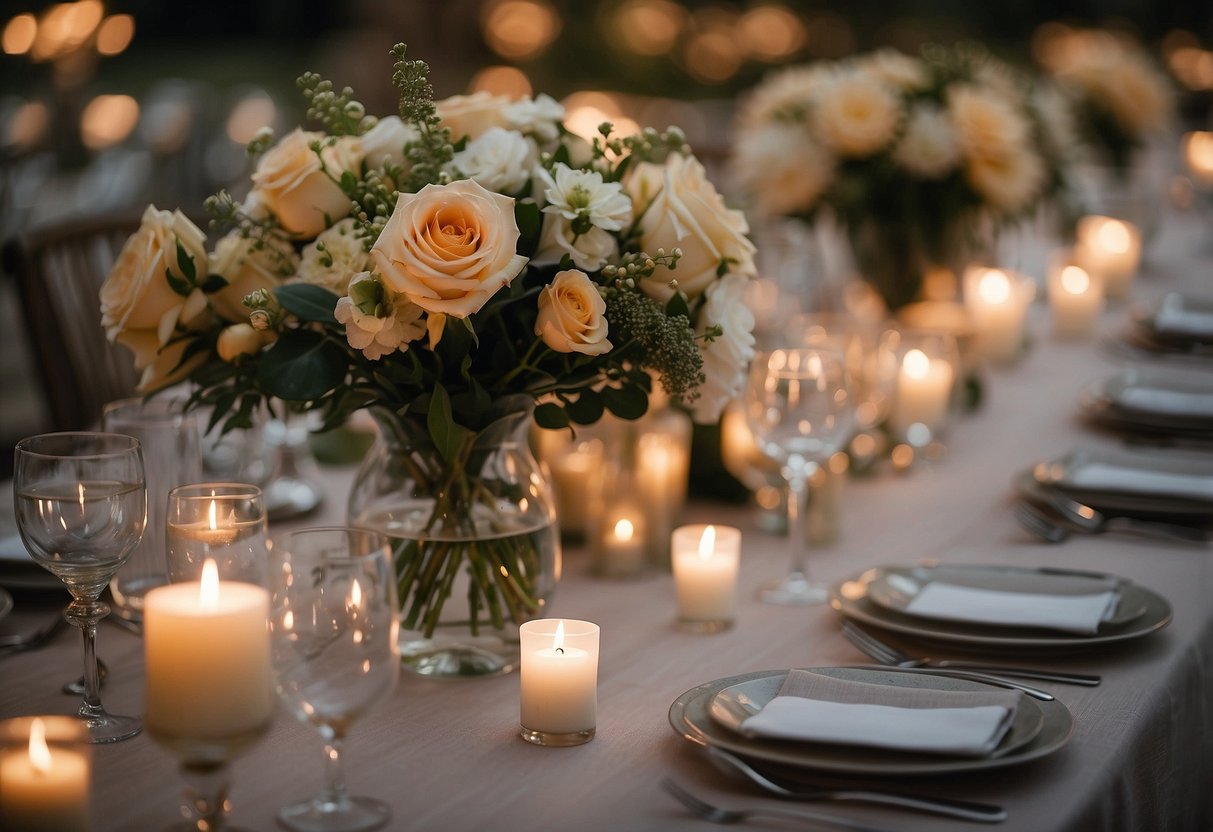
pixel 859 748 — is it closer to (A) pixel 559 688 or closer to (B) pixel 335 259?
(A) pixel 559 688

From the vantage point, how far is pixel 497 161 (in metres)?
1.23

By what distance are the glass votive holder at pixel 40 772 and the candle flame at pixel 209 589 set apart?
4.2 inches

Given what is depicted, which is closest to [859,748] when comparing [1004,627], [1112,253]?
[1004,627]

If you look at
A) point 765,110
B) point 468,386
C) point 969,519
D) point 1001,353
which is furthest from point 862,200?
point 468,386

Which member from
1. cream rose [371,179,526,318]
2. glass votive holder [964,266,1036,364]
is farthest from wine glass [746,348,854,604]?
glass votive holder [964,266,1036,364]

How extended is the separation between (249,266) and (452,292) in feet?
0.85

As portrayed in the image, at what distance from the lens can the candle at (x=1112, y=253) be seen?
3.21m

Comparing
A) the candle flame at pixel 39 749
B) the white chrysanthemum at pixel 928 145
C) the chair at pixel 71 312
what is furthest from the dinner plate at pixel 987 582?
the chair at pixel 71 312

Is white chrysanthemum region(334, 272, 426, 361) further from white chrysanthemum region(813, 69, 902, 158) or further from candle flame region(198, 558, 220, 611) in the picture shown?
white chrysanthemum region(813, 69, 902, 158)

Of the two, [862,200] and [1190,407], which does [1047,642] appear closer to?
[1190,407]

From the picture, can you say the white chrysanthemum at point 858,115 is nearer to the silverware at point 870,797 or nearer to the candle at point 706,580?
the candle at point 706,580

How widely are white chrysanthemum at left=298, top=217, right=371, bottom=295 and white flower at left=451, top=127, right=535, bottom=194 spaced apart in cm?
12

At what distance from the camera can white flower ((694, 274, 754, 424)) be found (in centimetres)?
127

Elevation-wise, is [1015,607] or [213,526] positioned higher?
[213,526]
